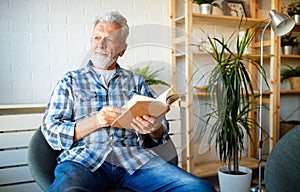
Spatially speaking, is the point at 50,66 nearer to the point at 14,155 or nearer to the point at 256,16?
the point at 14,155

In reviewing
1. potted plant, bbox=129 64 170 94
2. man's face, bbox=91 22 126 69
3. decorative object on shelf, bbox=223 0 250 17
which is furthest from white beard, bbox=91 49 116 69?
decorative object on shelf, bbox=223 0 250 17

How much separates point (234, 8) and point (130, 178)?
1.91 m

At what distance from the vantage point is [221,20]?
2449 millimetres

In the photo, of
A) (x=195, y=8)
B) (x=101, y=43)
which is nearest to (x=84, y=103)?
(x=101, y=43)

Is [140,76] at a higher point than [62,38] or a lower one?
lower

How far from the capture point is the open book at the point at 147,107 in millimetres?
1023

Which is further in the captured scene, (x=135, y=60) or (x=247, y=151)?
(x=247, y=151)

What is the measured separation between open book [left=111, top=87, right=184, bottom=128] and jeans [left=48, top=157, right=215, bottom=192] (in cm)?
23

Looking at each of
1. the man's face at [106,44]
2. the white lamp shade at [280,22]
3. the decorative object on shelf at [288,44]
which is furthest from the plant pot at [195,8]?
the man's face at [106,44]

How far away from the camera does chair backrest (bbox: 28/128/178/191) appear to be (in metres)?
1.12

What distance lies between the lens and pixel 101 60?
4.38 ft

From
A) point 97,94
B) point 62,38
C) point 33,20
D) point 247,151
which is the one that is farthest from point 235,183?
point 33,20

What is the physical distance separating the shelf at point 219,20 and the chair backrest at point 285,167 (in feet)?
4.91

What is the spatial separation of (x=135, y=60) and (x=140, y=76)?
0.66 ft
